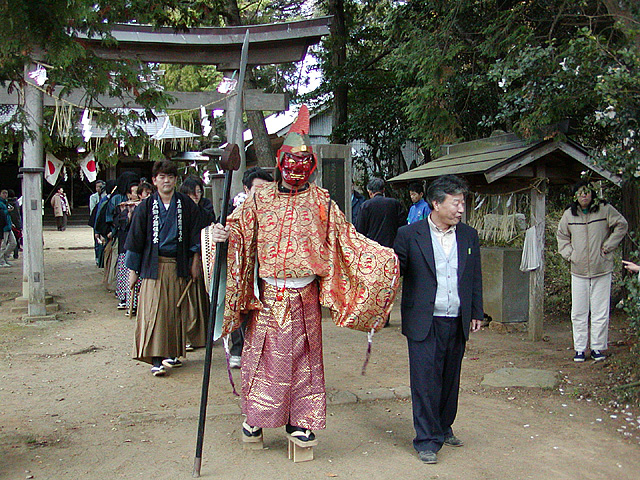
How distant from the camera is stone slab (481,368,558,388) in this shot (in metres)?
5.96

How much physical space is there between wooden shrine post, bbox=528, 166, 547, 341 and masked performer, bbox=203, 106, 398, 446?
416cm

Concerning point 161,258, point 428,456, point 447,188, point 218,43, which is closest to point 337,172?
point 218,43

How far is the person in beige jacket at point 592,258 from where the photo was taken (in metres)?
6.51

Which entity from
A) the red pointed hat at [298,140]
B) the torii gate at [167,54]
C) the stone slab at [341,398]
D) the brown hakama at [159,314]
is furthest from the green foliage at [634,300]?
the torii gate at [167,54]

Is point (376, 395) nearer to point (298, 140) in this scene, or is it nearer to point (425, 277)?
point (425, 277)

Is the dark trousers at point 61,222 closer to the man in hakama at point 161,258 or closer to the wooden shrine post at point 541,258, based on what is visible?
the man in hakama at point 161,258

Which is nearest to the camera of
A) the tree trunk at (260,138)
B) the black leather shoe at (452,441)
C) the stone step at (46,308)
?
the black leather shoe at (452,441)

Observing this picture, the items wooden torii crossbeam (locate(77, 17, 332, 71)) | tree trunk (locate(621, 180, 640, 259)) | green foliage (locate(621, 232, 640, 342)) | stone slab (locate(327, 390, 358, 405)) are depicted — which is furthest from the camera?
wooden torii crossbeam (locate(77, 17, 332, 71))

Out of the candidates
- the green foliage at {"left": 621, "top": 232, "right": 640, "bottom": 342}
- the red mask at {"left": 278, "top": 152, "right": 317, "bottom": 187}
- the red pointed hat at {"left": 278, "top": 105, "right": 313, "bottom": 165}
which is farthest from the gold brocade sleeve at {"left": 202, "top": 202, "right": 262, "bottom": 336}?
the green foliage at {"left": 621, "top": 232, "right": 640, "bottom": 342}

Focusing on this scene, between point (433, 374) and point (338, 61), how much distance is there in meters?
12.7

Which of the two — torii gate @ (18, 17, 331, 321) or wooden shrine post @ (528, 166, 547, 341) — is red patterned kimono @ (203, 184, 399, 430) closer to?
wooden shrine post @ (528, 166, 547, 341)

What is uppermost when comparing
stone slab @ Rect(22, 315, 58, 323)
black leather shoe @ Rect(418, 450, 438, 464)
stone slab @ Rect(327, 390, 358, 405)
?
stone slab @ Rect(22, 315, 58, 323)

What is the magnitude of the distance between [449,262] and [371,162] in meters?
13.5

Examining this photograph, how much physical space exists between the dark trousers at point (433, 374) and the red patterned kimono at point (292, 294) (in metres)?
0.35
